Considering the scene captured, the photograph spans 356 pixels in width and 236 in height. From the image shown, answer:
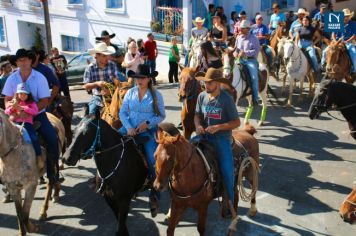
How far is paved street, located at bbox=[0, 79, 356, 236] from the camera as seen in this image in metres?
6.94

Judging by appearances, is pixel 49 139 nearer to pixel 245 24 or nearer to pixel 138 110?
pixel 138 110

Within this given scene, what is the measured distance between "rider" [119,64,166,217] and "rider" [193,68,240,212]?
70 cm

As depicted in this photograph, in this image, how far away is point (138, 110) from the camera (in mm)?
6414

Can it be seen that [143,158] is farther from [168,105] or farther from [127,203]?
[168,105]

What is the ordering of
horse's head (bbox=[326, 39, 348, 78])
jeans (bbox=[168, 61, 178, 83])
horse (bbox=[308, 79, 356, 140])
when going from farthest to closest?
jeans (bbox=[168, 61, 178, 83]) < horse's head (bbox=[326, 39, 348, 78]) < horse (bbox=[308, 79, 356, 140])

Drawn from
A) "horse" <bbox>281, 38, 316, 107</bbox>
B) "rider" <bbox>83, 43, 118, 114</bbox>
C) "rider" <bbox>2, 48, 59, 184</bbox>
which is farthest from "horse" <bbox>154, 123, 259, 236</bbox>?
"horse" <bbox>281, 38, 316, 107</bbox>

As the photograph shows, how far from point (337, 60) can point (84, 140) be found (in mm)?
9183

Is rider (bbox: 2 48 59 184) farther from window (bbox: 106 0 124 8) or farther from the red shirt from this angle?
window (bbox: 106 0 124 8)

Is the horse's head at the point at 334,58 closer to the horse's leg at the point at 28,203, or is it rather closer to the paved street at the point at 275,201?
the paved street at the point at 275,201

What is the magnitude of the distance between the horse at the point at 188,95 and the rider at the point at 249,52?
9.64 ft

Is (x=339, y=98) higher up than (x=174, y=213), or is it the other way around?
(x=339, y=98)

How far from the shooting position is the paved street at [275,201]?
694cm

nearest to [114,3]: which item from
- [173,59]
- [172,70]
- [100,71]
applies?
[172,70]

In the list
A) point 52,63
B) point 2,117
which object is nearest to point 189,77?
point 2,117
